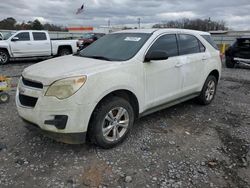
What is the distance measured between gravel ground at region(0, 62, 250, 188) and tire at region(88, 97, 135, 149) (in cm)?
17

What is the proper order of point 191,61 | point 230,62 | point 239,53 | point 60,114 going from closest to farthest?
point 60,114
point 191,61
point 239,53
point 230,62

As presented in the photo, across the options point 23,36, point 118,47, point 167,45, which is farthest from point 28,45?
point 167,45

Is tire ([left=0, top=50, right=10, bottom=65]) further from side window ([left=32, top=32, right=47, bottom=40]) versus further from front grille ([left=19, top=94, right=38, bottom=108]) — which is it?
front grille ([left=19, top=94, right=38, bottom=108])

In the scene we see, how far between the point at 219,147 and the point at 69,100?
2.41 meters

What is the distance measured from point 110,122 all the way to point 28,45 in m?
11.6

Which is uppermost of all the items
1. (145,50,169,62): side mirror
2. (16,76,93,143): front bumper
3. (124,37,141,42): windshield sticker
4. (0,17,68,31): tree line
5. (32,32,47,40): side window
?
(0,17,68,31): tree line

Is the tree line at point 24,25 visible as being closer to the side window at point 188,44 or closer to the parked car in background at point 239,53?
the parked car in background at point 239,53

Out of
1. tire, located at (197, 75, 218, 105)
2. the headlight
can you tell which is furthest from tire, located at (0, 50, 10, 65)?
the headlight

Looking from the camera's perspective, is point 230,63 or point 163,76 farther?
point 230,63

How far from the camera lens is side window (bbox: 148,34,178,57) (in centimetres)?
444

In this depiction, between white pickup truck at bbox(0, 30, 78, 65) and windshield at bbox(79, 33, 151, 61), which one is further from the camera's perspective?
white pickup truck at bbox(0, 30, 78, 65)

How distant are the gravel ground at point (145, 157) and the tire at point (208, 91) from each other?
31.8 inches

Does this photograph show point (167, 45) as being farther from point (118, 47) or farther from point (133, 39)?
point (118, 47)

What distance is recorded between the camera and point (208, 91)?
5.93 m
